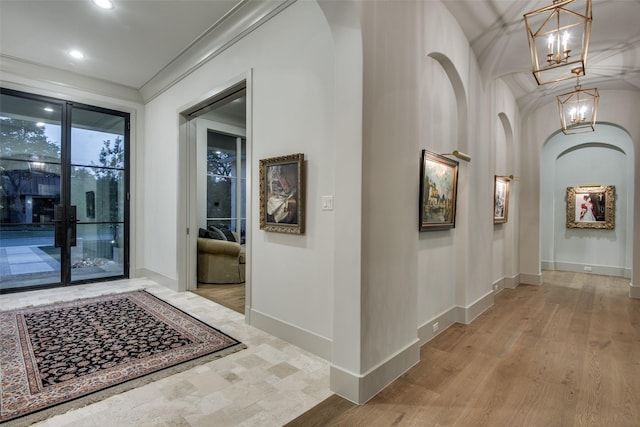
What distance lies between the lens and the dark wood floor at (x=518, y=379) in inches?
77.6

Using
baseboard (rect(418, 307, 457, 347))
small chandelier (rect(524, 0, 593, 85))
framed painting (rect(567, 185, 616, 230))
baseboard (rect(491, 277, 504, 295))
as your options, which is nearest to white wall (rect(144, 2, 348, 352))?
baseboard (rect(418, 307, 457, 347))

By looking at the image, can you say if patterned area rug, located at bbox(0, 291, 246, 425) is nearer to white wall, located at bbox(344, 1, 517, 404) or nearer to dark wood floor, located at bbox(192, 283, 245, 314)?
dark wood floor, located at bbox(192, 283, 245, 314)

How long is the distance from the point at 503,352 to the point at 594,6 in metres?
3.54

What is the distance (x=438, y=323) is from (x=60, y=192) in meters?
5.86

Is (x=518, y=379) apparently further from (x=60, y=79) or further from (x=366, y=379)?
(x=60, y=79)

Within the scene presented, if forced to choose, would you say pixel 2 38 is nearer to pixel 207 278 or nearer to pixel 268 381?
pixel 207 278

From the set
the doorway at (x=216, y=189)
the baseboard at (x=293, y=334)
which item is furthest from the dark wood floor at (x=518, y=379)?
the doorway at (x=216, y=189)

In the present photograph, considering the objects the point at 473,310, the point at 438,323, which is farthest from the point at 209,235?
the point at 473,310

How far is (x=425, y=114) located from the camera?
3189 mm

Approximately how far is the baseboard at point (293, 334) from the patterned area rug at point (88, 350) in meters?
0.38

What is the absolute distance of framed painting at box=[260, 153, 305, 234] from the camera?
2906 millimetres

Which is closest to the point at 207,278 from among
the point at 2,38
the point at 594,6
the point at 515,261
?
the point at 2,38

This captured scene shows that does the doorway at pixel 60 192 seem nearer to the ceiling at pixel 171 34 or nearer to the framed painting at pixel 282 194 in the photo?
the ceiling at pixel 171 34

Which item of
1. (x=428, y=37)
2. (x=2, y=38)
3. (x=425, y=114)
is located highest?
(x=2, y=38)
